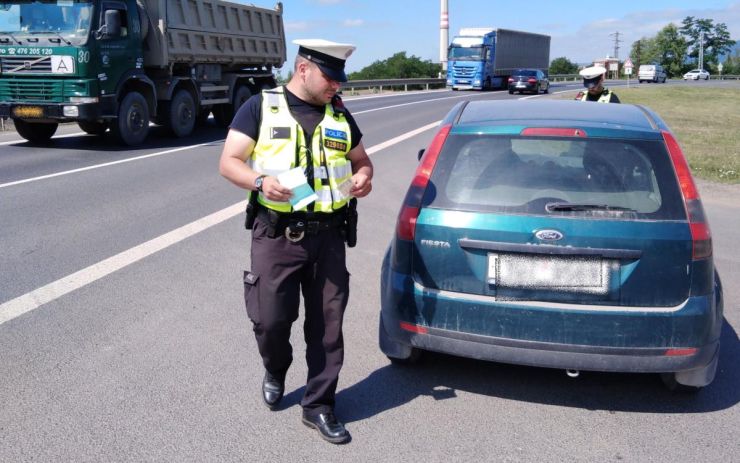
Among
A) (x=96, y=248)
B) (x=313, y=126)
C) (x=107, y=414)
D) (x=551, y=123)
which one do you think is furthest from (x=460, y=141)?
(x=96, y=248)

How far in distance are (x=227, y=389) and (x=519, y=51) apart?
53882 mm

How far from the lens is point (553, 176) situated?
12.6 feet

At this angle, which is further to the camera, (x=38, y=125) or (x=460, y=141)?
(x=38, y=125)

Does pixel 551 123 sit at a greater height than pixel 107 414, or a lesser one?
greater

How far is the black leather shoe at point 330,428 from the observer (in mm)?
3414

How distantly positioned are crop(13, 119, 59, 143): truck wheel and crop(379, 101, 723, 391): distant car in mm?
13267

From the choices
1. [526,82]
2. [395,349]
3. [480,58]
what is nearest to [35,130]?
[395,349]

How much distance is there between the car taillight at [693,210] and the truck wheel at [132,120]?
1263 centimetres

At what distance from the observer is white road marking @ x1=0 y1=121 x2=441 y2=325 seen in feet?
17.1

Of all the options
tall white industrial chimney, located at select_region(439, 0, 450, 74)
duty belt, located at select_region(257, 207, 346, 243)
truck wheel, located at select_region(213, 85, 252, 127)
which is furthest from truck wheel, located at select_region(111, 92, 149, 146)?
tall white industrial chimney, located at select_region(439, 0, 450, 74)

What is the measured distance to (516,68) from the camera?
5428cm

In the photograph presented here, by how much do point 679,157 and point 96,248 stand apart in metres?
5.12

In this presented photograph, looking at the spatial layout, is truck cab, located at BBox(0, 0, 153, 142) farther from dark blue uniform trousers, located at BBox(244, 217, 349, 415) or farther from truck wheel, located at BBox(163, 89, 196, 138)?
dark blue uniform trousers, located at BBox(244, 217, 349, 415)

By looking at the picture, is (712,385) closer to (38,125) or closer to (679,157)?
(679,157)
